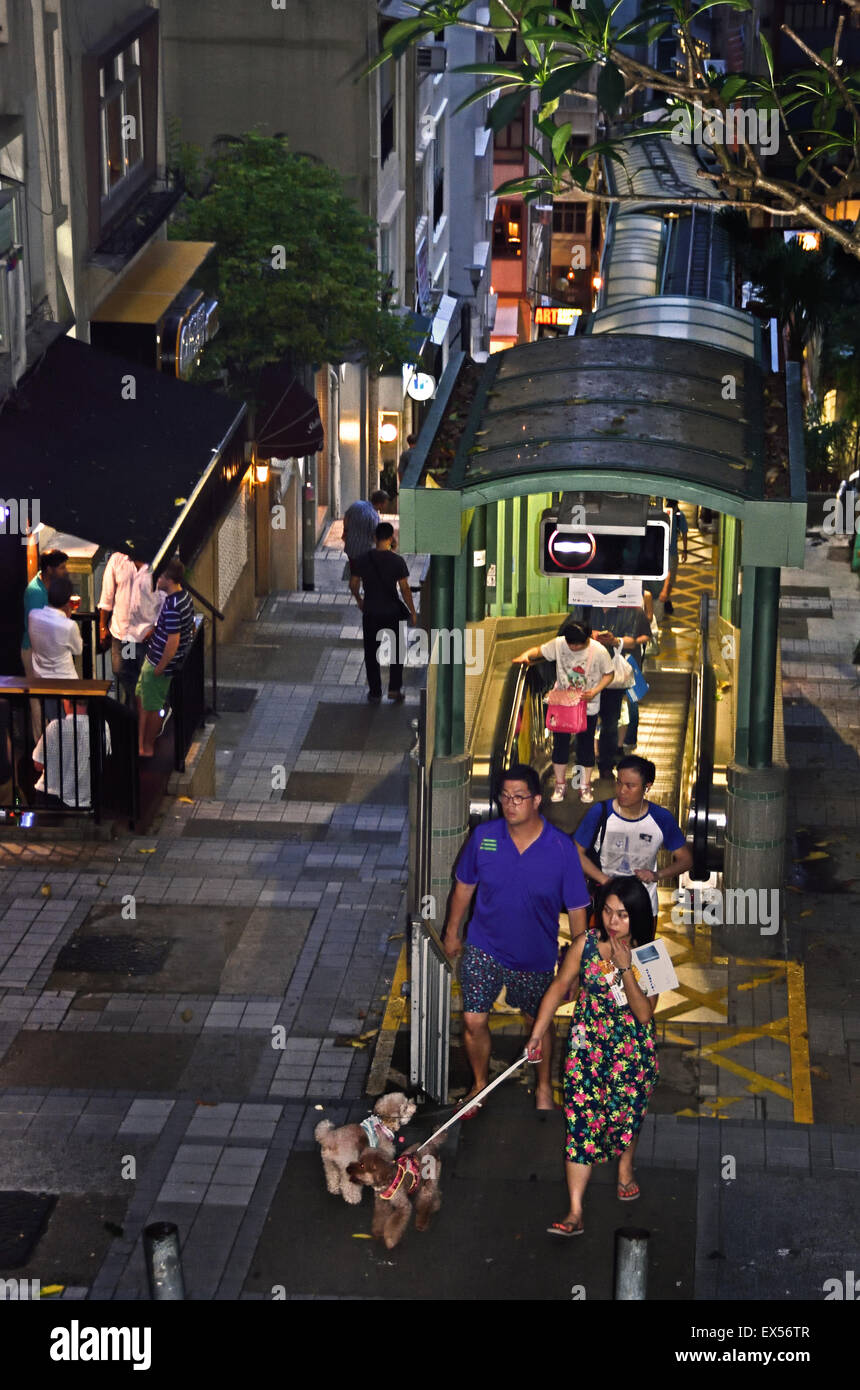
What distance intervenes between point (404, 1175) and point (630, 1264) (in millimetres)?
1750

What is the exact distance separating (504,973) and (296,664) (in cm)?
1201

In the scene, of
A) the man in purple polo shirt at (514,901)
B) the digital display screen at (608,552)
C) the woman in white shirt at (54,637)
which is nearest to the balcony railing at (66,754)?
the woman in white shirt at (54,637)

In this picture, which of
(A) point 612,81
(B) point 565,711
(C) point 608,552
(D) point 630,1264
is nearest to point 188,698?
(B) point 565,711

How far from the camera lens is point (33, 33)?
57.7ft

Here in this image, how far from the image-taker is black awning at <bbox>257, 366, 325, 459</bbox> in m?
25.0

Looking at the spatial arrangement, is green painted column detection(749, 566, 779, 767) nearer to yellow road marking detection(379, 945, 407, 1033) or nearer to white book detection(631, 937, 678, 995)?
yellow road marking detection(379, 945, 407, 1033)

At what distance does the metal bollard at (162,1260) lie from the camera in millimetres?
8172

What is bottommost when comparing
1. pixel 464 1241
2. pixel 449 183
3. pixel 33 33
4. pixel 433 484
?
pixel 464 1241

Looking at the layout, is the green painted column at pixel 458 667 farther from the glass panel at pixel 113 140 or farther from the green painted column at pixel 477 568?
the glass panel at pixel 113 140

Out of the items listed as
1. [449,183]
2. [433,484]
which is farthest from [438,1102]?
[449,183]

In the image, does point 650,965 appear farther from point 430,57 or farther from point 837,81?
point 430,57

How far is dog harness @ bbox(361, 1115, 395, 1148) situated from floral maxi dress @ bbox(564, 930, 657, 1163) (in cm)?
→ 93

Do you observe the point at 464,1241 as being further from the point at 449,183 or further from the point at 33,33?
the point at 449,183

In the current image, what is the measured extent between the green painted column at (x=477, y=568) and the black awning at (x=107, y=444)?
2599mm
